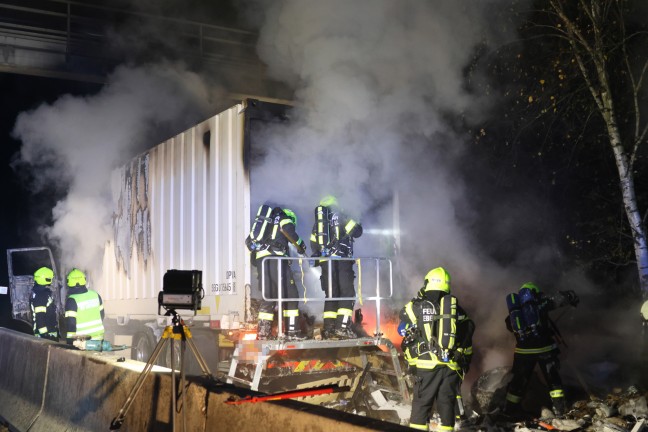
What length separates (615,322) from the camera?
1067 centimetres

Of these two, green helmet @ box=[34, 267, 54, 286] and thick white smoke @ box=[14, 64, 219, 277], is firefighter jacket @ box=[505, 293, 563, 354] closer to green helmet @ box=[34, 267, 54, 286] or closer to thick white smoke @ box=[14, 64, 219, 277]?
green helmet @ box=[34, 267, 54, 286]

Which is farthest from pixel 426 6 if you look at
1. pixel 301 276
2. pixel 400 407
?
pixel 400 407

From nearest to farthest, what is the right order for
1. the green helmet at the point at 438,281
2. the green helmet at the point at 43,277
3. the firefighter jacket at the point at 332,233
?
the green helmet at the point at 438,281, the firefighter jacket at the point at 332,233, the green helmet at the point at 43,277

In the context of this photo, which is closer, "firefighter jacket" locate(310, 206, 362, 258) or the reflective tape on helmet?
the reflective tape on helmet

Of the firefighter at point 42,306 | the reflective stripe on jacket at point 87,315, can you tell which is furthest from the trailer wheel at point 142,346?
the firefighter at point 42,306

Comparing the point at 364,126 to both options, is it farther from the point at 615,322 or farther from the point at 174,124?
the point at 174,124

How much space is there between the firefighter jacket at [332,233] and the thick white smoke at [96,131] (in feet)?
22.3

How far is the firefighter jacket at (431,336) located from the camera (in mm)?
5562

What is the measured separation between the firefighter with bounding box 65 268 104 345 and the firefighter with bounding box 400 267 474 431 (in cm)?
442

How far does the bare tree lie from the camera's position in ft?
27.9

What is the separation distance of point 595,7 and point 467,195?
3834mm

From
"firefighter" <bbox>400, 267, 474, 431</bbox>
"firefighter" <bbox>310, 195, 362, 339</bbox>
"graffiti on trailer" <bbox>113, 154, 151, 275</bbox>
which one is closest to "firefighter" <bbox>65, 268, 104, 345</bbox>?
"graffiti on trailer" <bbox>113, 154, 151, 275</bbox>

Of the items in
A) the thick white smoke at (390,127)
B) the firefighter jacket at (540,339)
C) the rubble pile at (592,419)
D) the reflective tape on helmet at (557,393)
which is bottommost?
the rubble pile at (592,419)

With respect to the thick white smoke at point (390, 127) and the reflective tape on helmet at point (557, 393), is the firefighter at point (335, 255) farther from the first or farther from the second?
the reflective tape on helmet at point (557, 393)
